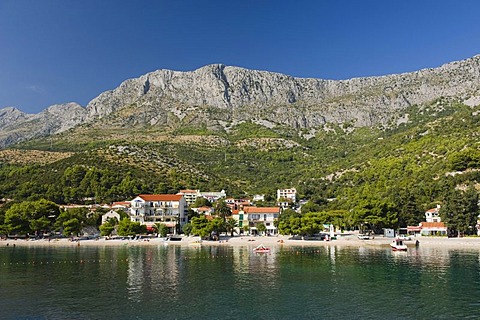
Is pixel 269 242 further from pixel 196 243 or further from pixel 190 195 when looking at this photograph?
pixel 190 195

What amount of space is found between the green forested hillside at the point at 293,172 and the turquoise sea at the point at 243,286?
34934mm

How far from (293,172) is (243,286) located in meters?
138

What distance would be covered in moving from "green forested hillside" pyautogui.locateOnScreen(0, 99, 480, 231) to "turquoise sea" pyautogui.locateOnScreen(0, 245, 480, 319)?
34.9 m

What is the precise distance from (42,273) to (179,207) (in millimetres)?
55812

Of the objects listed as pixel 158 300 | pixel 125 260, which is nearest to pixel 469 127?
pixel 125 260

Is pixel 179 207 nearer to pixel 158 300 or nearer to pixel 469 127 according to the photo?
pixel 158 300

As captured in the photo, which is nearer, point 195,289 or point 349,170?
point 195,289

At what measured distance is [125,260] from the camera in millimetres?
54000

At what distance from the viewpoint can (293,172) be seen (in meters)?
172

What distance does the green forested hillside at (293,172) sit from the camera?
319ft

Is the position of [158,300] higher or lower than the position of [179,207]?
lower

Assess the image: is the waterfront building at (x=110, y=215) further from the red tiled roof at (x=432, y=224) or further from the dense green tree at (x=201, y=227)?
the red tiled roof at (x=432, y=224)

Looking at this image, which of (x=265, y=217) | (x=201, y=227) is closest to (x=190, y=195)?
(x=265, y=217)

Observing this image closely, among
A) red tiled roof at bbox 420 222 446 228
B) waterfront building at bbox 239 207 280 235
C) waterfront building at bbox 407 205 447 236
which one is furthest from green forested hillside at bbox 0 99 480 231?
waterfront building at bbox 239 207 280 235
